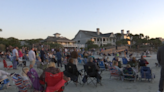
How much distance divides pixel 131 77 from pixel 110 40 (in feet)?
143

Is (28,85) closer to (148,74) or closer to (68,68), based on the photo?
(68,68)

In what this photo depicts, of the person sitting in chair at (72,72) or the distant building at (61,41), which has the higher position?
the distant building at (61,41)

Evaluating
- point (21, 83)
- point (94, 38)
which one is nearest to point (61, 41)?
point (94, 38)

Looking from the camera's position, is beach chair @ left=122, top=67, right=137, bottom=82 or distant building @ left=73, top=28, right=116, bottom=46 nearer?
beach chair @ left=122, top=67, right=137, bottom=82

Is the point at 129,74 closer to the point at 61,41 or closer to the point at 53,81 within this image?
the point at 53,81

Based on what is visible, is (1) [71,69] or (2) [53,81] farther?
(1) [71,69]

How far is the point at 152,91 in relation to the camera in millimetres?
4781

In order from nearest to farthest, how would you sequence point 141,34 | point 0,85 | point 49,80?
1. point 49,80
2. point 0,85
3. point 141,34

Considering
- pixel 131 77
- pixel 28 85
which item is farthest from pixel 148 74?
pixel 28 85

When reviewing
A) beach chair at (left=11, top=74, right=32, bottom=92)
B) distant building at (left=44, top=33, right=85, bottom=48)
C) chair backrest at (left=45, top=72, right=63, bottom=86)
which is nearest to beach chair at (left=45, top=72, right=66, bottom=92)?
chair backrest at (left=45, top=72, right=63, bottom=86)

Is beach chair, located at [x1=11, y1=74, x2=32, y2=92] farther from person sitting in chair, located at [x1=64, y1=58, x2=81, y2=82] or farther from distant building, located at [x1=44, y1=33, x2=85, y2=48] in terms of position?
distant building, located at [x1=44, y1=33, x2=85, y2=48]

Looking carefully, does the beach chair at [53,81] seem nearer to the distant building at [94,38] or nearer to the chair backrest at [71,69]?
the chair backrest at [71,69]

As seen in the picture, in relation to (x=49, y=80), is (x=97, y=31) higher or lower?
higher

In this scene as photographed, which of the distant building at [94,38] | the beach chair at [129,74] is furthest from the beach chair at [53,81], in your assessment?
the distant building at [94,38]
